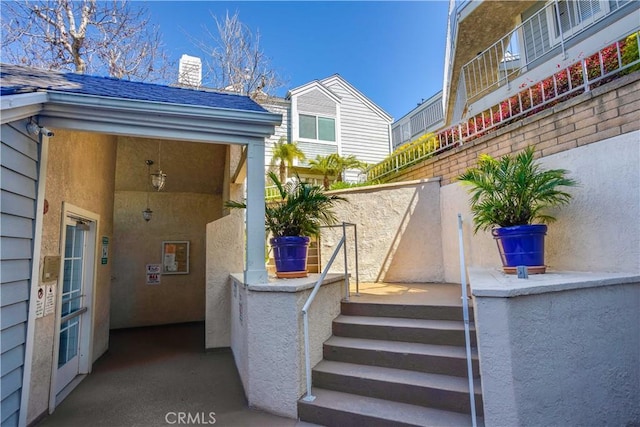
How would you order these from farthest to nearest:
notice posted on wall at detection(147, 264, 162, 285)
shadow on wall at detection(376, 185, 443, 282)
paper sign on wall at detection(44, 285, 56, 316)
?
notice posted on wall at detection(147, 264, 162, 285) < shadow on wall at detection(376, 185, 443, 282) < paper sign on wall at detection(44, 285, 56, 316)

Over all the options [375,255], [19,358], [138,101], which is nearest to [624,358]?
[375,255]

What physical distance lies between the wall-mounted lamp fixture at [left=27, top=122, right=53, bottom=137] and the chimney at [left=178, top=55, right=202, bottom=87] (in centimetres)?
876

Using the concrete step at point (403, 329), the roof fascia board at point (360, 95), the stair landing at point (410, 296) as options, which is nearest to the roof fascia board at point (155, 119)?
the concrete step at point (403, 329)

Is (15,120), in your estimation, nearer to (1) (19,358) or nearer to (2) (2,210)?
(2) (2,210)

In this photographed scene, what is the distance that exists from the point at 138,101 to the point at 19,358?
8.47 ft

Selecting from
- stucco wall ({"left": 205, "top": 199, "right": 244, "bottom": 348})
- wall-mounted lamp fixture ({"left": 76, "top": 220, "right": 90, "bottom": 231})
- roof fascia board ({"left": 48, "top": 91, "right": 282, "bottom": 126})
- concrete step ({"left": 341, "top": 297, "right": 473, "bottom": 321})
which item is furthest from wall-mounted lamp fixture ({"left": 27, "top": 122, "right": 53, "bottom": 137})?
concrete step ({"left": 341, "top": 297, "right": 473, "bottom": 321})

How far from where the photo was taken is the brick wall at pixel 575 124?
287 cm

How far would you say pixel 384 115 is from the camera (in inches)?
537

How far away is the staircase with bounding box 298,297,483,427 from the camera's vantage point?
2625 millimetres

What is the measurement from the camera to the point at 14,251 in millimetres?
2613

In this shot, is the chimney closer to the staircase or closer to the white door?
the white door

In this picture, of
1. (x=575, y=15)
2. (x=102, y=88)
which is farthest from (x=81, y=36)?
(x=575, y=15)

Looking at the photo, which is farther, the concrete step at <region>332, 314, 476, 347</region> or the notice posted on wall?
the notice posted on wall

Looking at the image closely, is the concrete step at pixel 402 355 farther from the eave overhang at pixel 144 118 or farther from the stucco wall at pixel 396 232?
the stucco wall at pixel 396 232
